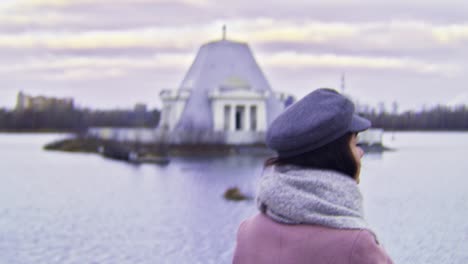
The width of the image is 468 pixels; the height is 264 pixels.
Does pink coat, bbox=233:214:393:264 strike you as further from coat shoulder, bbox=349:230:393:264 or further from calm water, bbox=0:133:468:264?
calm water, bbox=0:133:468:264

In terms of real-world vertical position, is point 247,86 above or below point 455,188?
above

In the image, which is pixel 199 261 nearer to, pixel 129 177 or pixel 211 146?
pixel 129 177

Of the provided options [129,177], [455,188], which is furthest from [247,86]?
[455,188]

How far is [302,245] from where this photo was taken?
54.6 inches

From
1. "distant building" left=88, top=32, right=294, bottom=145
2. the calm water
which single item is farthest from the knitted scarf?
"distant building" left=88, top=32, right=294, bottom=145

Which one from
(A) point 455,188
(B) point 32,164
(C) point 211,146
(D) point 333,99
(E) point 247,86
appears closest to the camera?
(D) point 333,99

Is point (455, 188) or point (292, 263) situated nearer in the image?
point (292, 263)

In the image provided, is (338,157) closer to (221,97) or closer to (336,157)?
(336,157)

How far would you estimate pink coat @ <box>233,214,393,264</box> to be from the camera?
129 cm

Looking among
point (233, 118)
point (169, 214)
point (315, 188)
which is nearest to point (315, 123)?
point (315, 188)

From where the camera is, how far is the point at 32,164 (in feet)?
Result: 92.9

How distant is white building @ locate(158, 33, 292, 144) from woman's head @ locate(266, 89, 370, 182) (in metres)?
35.8

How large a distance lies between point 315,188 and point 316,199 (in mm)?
28

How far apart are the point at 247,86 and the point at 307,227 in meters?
39.6
